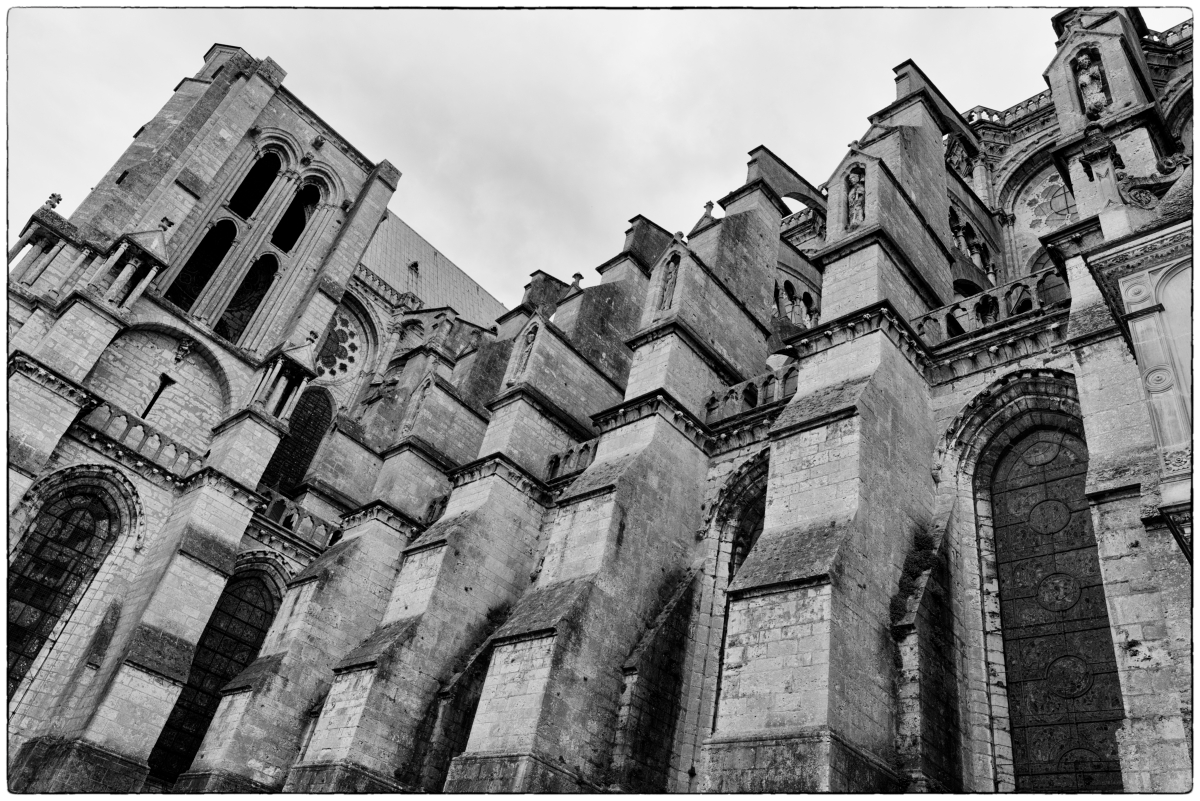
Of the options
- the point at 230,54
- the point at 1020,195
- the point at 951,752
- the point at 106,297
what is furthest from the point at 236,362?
the point at 1020,195

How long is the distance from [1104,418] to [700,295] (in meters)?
6.26

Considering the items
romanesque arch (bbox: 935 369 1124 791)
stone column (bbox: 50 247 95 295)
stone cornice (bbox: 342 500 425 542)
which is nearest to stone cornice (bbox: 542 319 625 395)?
stone cornice (bbox: 342 500 425 542)

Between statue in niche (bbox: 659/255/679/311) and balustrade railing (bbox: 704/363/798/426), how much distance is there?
5.22 feet

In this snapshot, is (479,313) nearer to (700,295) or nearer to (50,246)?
(50,246)

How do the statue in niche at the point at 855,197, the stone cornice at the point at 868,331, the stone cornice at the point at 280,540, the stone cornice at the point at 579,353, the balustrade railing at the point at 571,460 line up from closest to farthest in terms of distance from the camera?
1. the stone cornice at the point at 868,331
2. the statue in niche at the point at 855,197
3. the balustrade railing at the point at 571,460
4. the stone cornice at the point at 579,353
5. the stone cornice at the point at 280,540

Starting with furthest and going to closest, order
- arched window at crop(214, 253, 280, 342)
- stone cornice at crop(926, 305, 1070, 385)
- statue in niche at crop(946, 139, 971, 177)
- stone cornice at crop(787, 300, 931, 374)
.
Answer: arched window at crop(214, 253, 280, 342) → statue in niche at crop(946, 139, 971, 177) → stone cornice at crop(787, 300, 931, 374) → stone cornice at crop(926, 305, 1070, 385)

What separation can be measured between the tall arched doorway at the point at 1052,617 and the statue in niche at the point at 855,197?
3.38m

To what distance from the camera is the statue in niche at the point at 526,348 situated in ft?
45.6

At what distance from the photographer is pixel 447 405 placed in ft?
51.2

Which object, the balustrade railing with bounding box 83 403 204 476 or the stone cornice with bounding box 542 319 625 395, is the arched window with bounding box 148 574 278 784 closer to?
the balustrade railing with bounding box 83 403 204 476

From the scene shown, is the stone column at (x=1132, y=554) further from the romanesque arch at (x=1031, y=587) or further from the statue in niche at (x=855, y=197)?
the statue in niche at (x=855, y=197)

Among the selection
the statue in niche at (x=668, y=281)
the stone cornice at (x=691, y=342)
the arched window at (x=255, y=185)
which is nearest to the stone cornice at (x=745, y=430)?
the stone cornice at (x=691, y=342)

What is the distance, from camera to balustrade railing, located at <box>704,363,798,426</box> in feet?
37.3

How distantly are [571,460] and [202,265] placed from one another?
11003mm
